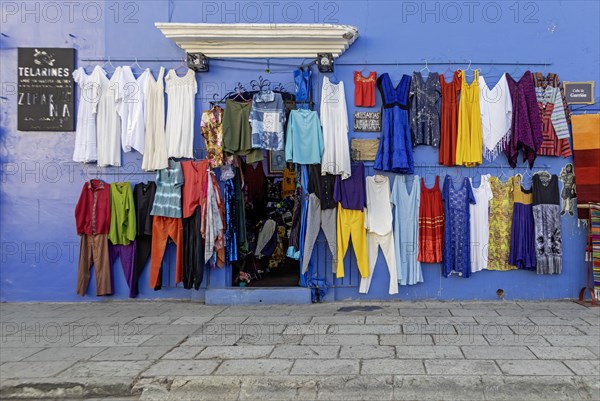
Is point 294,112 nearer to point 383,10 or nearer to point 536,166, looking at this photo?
point 383,10

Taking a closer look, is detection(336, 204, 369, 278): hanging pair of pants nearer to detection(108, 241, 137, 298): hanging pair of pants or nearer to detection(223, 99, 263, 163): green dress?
detection(223, 99, 263, 163): green dress

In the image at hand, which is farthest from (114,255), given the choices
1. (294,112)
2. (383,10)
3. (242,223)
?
(383,10)

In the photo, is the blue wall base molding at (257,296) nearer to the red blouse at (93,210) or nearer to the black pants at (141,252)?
the black pants at (141,252)

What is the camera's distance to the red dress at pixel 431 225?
7.19 m

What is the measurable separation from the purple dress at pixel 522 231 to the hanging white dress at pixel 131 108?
6.01 meters

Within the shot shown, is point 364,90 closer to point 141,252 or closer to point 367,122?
point 367,122

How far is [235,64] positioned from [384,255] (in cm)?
391

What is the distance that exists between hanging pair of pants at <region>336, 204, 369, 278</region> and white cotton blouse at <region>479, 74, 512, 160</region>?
2.33 m

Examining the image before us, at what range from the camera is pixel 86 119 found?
7438mm

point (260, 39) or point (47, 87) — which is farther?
point (47, 87)

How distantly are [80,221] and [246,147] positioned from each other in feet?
9.75

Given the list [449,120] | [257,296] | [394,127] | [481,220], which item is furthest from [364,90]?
[257,296]

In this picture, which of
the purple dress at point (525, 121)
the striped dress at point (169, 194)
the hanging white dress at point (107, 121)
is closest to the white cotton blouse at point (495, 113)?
the purple dress at point (525, 121)

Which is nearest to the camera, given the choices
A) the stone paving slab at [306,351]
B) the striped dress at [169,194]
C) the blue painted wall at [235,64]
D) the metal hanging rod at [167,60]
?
the stone paving slab at [306,351]
